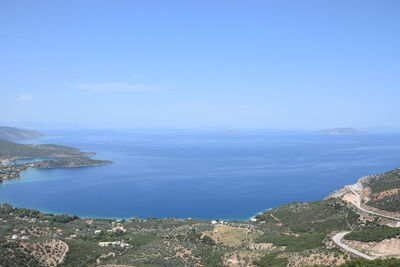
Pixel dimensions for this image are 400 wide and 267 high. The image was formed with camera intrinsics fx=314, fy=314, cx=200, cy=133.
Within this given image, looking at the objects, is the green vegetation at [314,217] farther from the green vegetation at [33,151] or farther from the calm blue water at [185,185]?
the green vegetation at [33,151]

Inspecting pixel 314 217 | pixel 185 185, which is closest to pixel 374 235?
pixel 314 217

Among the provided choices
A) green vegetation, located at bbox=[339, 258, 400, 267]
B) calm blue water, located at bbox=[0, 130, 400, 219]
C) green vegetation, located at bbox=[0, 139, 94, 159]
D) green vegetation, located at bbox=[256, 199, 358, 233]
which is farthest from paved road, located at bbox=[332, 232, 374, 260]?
green vegetation, located at bbox=[0, 139, 94, 159]

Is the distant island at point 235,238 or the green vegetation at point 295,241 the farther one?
the green vegetation at point 295,241

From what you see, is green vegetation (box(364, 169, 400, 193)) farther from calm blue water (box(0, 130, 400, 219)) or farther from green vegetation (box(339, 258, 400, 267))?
green vegetation (box(339, 258, 400, 267))

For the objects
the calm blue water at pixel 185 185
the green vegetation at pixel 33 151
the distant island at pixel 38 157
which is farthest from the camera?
the green vegetation at pixel 33 151

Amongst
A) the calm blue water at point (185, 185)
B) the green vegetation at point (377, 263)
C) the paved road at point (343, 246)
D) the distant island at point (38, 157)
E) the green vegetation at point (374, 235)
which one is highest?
the green vegetation at point (377, 263)

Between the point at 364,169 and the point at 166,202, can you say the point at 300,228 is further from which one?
the point at 364,169

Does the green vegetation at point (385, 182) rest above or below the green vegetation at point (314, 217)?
above

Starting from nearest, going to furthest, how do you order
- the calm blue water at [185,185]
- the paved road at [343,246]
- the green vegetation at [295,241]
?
the paved road at [343,246], the green vegetation at [295,241], the calm blue water at [185,185]

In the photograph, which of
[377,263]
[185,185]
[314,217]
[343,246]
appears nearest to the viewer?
[377,263]

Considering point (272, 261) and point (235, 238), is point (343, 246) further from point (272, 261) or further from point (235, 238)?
point (235, 238)

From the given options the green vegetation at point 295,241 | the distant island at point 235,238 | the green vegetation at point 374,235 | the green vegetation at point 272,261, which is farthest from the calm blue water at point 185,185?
the green vegetation at point 272,261
